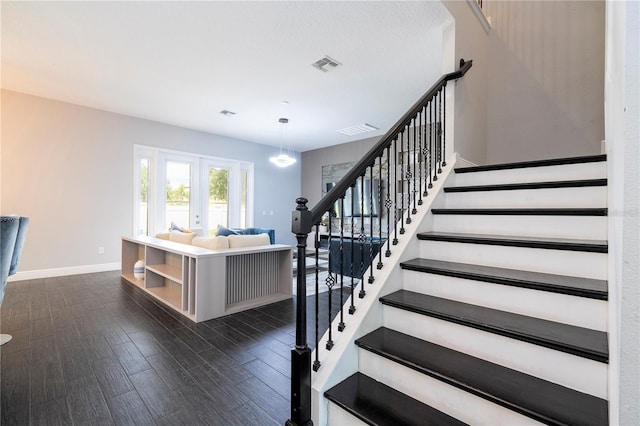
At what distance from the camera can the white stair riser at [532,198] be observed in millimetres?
1652

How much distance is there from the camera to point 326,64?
3588 mm

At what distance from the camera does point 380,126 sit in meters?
6.15

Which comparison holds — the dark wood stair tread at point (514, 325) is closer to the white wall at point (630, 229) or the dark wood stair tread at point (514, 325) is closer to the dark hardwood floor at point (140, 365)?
the white wall at point (630, 229)

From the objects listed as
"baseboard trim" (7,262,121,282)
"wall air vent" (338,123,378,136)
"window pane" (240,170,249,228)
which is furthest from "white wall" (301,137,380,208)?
"baseboard trim" (7,262,121,282)

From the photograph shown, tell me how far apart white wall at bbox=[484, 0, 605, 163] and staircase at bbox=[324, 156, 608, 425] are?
196 centimetres

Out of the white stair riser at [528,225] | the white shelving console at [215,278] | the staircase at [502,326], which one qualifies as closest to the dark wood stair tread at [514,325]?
the staircase at [502,326]

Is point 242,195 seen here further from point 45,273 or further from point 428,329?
point 428,329

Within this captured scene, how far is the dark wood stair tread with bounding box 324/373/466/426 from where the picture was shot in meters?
1.12

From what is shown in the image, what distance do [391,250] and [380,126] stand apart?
193 inches

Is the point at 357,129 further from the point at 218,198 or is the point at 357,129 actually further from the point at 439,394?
the point at 439,394

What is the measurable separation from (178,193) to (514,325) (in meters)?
6.41

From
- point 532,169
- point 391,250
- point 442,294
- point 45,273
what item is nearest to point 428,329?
point 442,294

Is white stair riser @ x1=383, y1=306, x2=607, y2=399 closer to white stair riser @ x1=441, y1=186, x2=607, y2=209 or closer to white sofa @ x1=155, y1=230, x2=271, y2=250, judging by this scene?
white stair riser @ x1=441, y1=186, x2=607, y2=209

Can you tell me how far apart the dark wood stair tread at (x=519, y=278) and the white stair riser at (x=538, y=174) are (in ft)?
2.98
